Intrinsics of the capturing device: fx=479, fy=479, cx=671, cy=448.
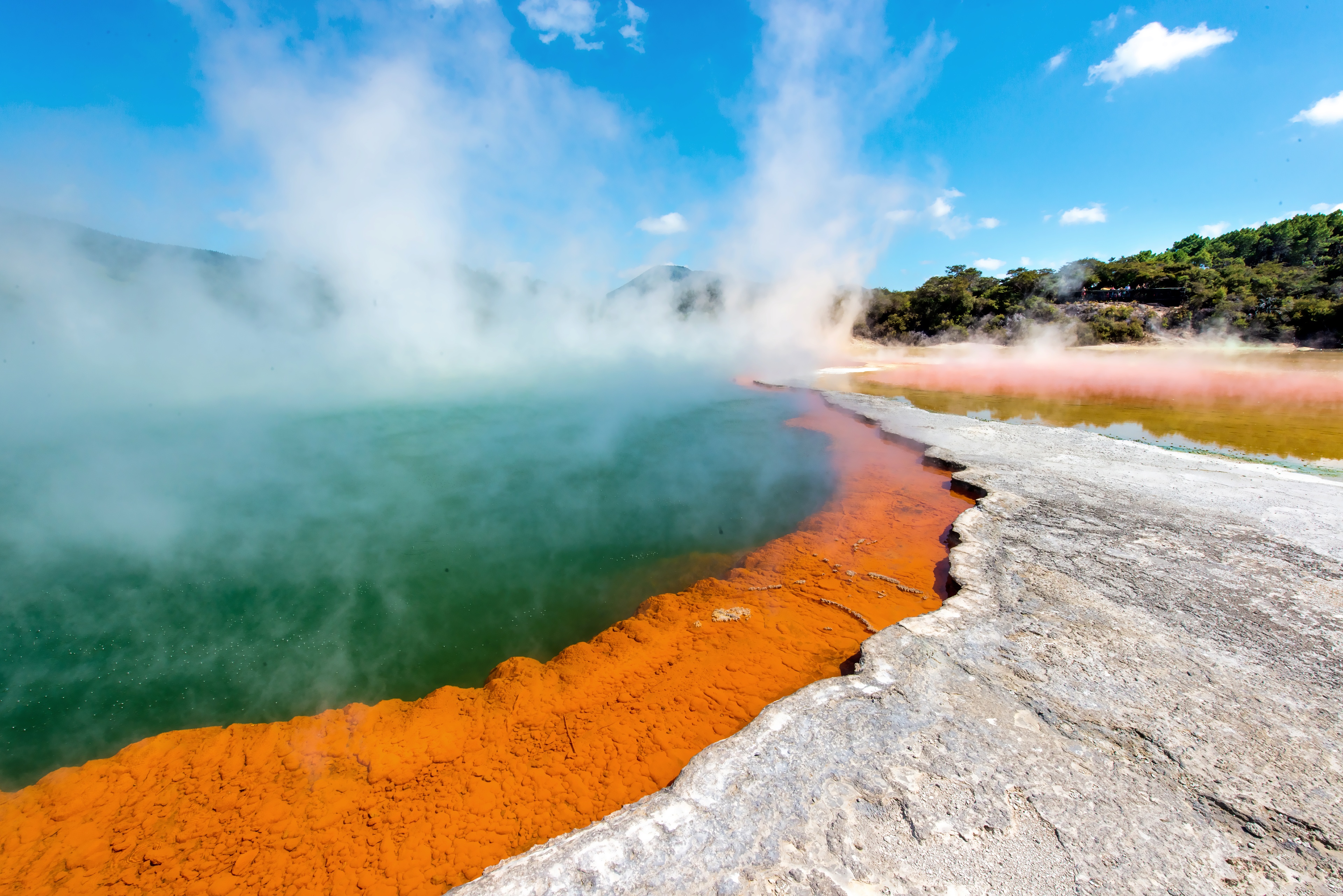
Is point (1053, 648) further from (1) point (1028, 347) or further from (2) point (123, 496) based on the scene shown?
(1) point (1028, 347)

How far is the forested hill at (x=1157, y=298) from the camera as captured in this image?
20.5 m

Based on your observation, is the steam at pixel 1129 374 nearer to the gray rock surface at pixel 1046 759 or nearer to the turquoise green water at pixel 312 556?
the turquoise green water at pixel 312 556

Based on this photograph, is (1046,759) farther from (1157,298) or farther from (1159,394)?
(1157,298)

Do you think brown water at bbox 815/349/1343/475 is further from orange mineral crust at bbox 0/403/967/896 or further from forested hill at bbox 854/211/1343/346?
orange mineral crust at bbox 0/403/967/896

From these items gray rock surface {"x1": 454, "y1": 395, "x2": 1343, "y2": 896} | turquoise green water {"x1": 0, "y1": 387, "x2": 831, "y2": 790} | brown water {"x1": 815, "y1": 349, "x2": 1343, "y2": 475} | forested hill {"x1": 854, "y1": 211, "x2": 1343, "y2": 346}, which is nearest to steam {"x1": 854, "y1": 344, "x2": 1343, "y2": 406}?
brown water {"x1": 815, "y1": 349, "x2": 1343, "y2": 475}

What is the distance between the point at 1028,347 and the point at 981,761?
2689 cm

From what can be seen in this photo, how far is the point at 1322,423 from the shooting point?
30.7ft

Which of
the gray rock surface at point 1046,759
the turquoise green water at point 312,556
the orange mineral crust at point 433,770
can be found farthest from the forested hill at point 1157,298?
the orange mineral crust at point 433,770

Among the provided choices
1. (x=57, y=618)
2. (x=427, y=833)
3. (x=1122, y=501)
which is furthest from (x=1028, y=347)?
(x=57, y=618)

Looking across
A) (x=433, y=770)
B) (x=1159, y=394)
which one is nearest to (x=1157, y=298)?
(x=1159, y=394)

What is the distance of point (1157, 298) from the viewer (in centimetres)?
2495

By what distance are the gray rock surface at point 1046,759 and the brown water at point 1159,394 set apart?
18.2 feet

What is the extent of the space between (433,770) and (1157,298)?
36019mm

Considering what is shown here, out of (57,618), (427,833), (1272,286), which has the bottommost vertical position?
(427,833)
